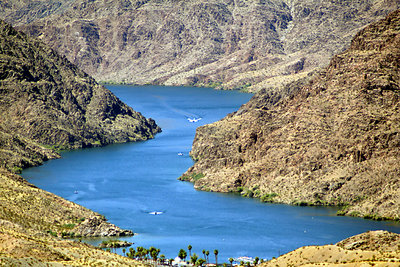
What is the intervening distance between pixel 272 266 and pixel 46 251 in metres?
42.1

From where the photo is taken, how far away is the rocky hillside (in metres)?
136

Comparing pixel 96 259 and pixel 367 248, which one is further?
pixel 96 259

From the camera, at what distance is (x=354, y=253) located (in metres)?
142

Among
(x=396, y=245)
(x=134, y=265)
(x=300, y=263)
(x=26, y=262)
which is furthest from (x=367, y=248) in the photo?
(x=26, y=262)

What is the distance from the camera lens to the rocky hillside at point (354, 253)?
Result: 136000mm

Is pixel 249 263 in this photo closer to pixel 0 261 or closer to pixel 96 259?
pixel 96 259

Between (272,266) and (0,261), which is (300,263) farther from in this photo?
(0,261)

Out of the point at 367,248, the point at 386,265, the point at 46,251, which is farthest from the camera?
the point at 46,251

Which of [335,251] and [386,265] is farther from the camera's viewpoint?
[335,251]

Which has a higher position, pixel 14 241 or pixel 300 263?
pixel 14 241

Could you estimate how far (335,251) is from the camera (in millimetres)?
145000

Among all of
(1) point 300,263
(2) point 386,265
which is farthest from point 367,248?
(2) point 386,265

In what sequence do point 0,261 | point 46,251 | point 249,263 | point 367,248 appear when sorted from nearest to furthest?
point 0,261 → point 367,248 → point 46,251 → point 249,263

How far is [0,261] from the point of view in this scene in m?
143
